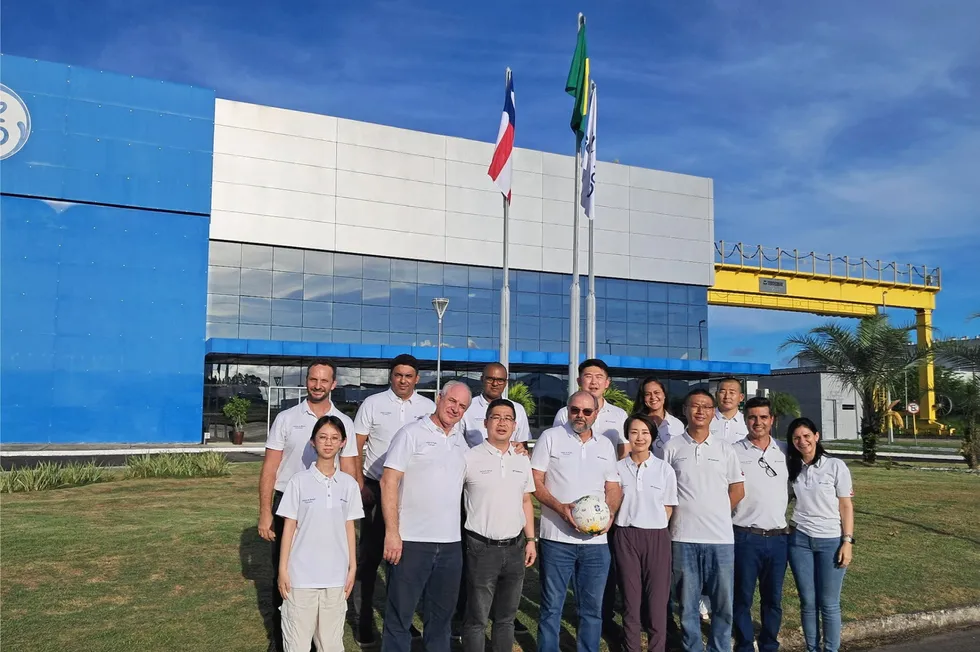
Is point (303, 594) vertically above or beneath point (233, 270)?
beneath

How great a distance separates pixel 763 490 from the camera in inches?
231

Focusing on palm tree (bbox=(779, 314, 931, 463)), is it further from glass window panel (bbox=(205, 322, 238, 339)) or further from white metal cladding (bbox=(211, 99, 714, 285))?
glass window panel (bbox=(205, 322, 238, 339))

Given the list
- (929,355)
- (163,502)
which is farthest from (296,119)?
(929,355)

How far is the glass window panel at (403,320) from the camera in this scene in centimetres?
3241

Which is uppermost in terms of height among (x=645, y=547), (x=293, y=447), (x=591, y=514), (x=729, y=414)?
(x=729, y=414)

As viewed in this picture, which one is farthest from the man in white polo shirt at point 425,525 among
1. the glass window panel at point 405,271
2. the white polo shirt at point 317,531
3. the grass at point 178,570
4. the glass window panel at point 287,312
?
the glass window panel at point 405,271

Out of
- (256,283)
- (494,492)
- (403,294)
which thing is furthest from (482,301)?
(494,492)

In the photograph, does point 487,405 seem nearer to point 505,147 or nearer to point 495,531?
point 495,531

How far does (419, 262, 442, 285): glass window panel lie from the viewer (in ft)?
108

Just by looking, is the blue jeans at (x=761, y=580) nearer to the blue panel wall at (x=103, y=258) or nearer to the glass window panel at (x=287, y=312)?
the blue panel wall at (x=103, y=258)

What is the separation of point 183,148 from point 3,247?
6.85m

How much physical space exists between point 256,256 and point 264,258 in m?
0.31

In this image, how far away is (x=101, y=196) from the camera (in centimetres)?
2745

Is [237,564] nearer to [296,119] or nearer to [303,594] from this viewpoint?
[303,594]
